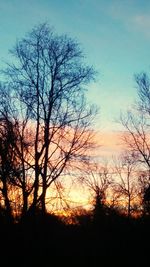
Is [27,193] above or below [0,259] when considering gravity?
above

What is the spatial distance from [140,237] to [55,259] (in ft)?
14.8

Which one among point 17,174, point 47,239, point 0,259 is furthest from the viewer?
point 17,174

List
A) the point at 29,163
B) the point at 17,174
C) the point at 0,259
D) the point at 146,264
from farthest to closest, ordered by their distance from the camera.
Answer: 1. the point at 29,163
2. the point at 17,174
3. the point at 146,264
4. the point at 0,259

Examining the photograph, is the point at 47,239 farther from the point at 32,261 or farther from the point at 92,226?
the point at 92,226

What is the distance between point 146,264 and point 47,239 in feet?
16.5

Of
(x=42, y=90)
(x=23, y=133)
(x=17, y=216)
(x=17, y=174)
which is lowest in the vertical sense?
(x=17, y=216)

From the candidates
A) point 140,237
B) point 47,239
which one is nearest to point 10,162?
point 47,239

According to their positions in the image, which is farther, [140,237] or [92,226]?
[92,226]

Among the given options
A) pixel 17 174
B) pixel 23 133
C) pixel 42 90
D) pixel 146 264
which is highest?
pixel 42 90

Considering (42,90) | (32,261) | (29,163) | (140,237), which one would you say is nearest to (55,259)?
(32,261)

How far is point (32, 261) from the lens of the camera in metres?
19.3

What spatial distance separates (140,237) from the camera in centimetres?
2172

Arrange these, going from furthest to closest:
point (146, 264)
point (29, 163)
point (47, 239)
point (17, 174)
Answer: point (29, 163)
point (17, 174)
point (47, 239)
point (146, 264)

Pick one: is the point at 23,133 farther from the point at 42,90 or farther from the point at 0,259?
the point at 0,259
